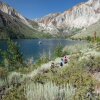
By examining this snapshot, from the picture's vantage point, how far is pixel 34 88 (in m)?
8.48

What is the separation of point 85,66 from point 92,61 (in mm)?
879

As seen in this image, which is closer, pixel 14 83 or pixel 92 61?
pixel 14 83

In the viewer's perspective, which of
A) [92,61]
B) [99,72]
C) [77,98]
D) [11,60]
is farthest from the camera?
[11,60]

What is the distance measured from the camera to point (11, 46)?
165 ft

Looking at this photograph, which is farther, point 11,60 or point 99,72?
point 11,60

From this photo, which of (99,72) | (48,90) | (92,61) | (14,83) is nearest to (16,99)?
(48,90)

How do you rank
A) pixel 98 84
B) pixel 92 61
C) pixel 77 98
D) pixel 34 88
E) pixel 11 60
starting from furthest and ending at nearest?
pixel 11 60, pixel 92 61, pixel 98 84, pixel 34 88, pixel 77 98

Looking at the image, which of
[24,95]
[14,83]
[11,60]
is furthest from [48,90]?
[11,60]

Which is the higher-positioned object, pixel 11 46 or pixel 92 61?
pixel 11 46

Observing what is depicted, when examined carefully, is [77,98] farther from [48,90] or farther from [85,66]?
[85,66]

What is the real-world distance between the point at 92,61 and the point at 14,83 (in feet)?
23.9

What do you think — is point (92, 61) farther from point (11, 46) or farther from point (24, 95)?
point (11, 46)

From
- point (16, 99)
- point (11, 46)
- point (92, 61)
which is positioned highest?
point (11, 46)

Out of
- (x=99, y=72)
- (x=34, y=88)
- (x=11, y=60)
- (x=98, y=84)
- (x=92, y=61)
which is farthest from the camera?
(x=11, y=60)
